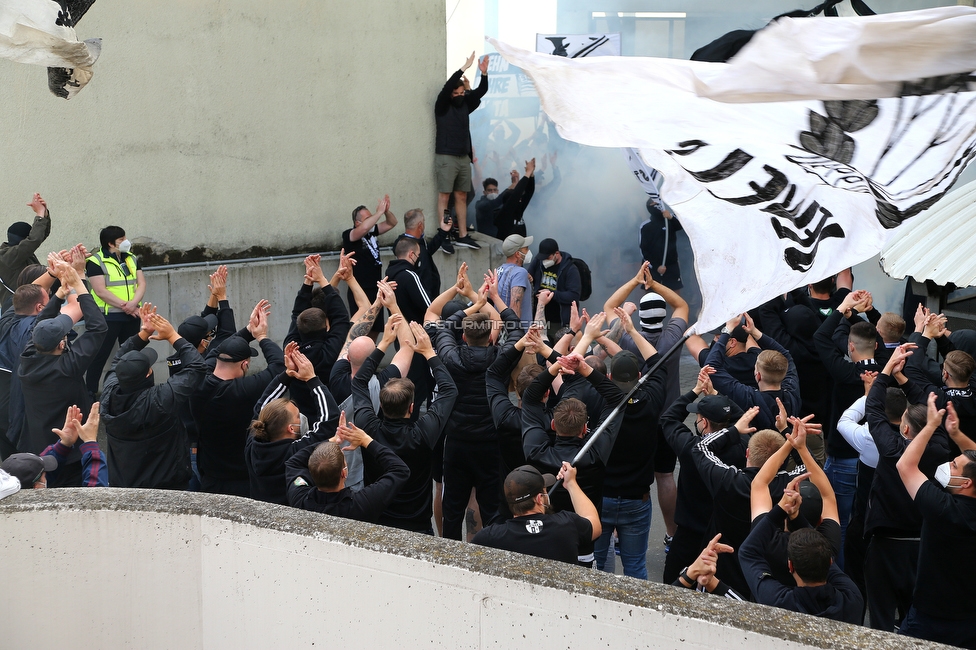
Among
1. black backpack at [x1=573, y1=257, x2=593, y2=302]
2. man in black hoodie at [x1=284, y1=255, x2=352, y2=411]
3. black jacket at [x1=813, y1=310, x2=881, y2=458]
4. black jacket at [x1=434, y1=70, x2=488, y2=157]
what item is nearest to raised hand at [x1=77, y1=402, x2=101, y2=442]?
man in black hoodie at [x1=284, y1=255, x2=352, y2=411]

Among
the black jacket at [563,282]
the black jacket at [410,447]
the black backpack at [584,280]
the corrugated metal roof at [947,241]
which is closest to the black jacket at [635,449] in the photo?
the black jacket at [410,447]

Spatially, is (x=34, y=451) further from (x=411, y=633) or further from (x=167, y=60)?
(x=167, y=60)

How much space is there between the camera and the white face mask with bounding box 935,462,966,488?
13.2ft

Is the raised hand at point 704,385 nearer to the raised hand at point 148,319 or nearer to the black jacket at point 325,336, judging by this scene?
the black jacket at point 325,336

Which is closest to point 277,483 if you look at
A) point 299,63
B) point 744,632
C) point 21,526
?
point 21,526

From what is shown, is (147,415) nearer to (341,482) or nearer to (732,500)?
(341,482)

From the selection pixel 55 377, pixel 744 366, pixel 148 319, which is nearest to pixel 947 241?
pixel 744 366

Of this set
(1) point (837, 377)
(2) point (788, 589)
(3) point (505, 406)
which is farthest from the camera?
(1) point (837, 377)

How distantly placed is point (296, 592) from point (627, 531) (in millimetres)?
2617

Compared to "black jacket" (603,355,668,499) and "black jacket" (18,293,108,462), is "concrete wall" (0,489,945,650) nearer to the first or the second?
"black jacket" (18,293,108,462)

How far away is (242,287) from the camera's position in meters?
10.0

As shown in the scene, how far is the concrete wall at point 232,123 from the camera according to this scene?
8.66 meters

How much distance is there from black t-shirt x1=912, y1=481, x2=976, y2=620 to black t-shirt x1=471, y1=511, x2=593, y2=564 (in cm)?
156

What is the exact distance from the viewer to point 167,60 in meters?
9.40
